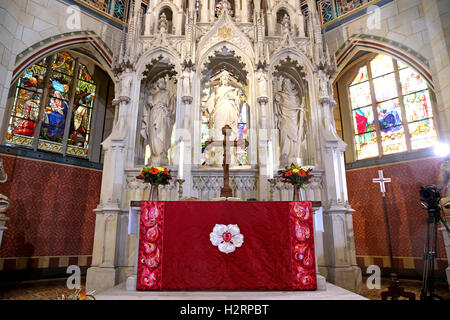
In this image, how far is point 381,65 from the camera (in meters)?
10.5

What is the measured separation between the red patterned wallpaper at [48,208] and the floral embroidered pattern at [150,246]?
628 cm

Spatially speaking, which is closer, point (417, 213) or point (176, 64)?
point (176, 64)

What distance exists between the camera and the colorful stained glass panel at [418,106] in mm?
9203

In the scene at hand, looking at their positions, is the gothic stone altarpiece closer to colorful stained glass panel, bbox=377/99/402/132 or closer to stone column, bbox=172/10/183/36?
stone column, bbox=172/10/183/36

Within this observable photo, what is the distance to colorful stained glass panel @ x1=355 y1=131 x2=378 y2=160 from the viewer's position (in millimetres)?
10234

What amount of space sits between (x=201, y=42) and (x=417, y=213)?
8.01m

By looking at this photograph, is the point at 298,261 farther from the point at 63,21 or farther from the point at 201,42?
the point at 63,21

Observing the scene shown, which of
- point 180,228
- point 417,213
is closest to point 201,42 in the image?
point 180,228

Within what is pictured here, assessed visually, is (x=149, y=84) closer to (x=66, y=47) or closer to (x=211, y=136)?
(x=211, y=136)

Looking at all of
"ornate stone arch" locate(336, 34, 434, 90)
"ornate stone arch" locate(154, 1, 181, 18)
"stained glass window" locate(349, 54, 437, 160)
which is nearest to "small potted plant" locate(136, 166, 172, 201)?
"ornate stone arch" locate(154, 1, 181, 18)

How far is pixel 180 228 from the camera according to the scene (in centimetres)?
432

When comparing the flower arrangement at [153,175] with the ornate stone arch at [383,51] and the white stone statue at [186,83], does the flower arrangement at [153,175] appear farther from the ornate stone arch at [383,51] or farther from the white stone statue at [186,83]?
the ornate stone arch at [383,51]

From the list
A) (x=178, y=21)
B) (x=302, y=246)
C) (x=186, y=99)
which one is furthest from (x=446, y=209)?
(x=178, y=21)
